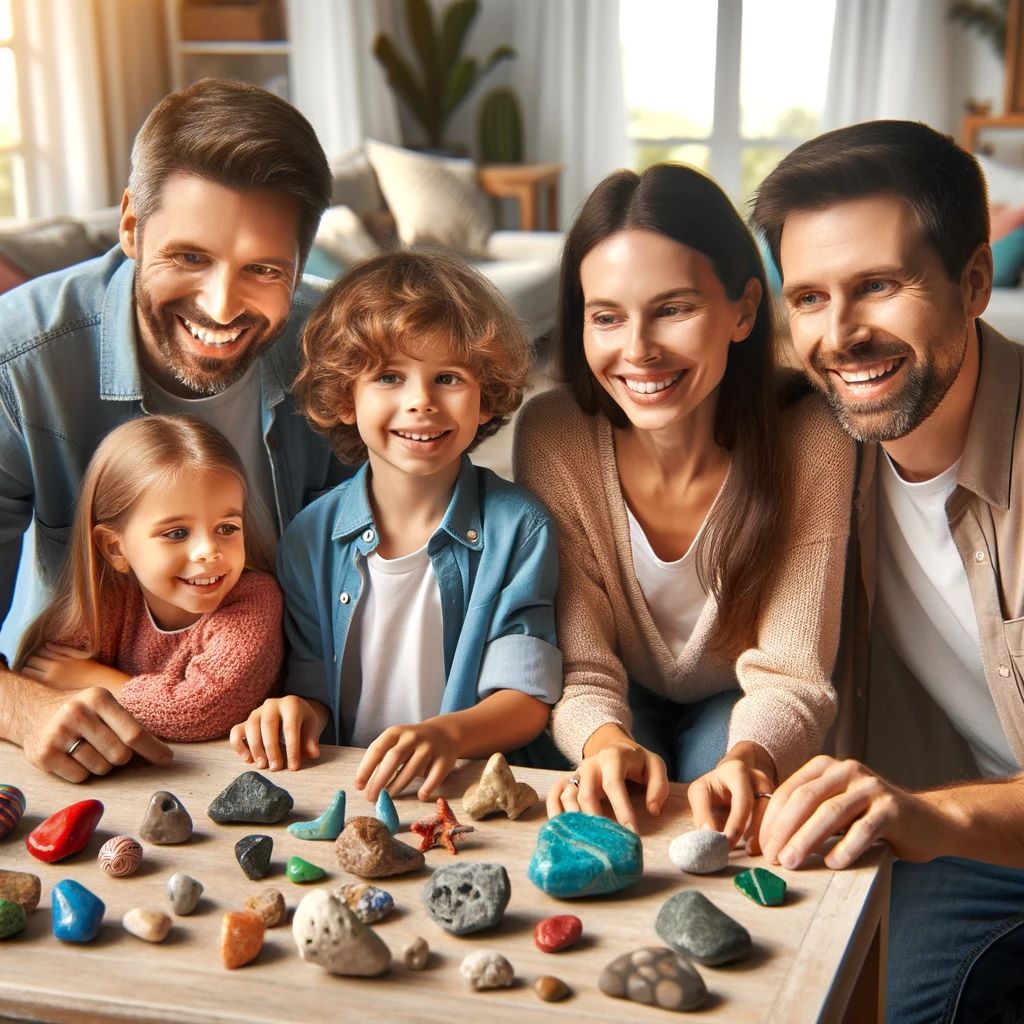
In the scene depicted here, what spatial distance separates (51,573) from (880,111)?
172 inches

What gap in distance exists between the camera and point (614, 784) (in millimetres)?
979

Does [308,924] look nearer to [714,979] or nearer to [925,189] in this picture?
[714,979]

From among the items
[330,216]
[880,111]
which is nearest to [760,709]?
[330,216]

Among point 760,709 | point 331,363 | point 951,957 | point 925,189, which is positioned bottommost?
point 951,957

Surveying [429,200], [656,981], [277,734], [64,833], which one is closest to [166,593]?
[277,734]

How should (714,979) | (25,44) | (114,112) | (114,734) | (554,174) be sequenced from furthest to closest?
(554,174) → (114,112) → (25,44) → (114,734) → (714,979)

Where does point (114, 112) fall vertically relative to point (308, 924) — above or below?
above

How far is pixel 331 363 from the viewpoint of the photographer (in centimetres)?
114

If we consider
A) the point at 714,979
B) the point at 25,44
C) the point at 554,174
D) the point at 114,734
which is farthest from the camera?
the point at 554,174

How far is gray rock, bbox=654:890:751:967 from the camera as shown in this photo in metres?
0.77

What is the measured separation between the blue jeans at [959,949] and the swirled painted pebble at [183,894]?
0.74 metres

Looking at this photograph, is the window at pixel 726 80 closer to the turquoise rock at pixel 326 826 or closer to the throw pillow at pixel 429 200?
the throw pillow at pixel 429 200

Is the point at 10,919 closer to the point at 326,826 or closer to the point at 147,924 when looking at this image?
the point at 147,924

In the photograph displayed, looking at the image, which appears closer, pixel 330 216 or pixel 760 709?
pixel 760 709
